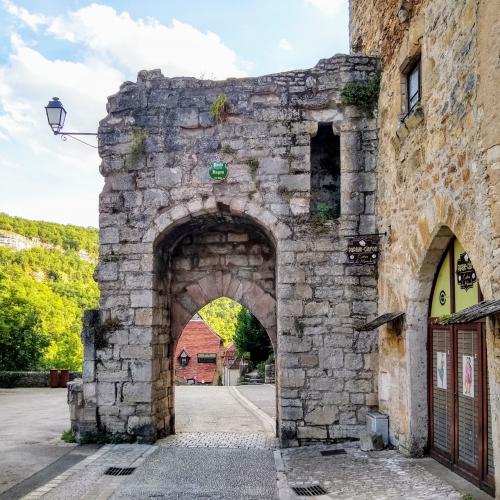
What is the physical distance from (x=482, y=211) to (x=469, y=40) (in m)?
1.44

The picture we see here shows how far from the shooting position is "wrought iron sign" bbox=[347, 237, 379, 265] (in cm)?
751

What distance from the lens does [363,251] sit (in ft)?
24.7

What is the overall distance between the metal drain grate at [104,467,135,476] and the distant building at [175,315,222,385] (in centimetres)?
2628

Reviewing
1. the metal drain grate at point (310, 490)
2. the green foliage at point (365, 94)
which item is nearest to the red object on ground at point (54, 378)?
the green foliage at point (365, 94)

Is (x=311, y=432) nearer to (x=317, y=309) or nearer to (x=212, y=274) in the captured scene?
(x=317, y=309)

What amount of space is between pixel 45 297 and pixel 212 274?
106 ft

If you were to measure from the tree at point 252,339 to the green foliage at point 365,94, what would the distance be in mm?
16013

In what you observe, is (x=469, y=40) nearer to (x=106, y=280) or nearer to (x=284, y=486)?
(x=284, y=486)

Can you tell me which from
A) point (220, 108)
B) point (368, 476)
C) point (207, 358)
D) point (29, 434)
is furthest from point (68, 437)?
point (207, 358)

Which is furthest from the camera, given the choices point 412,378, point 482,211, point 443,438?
point 412,378

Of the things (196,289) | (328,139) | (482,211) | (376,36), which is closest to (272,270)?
(196,289)

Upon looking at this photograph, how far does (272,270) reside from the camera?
903cm

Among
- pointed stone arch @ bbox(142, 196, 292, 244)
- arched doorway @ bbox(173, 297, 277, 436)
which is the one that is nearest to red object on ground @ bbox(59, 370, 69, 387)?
arched doorway @ bbox(173, 297, 277, 436)

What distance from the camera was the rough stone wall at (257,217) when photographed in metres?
7.52
